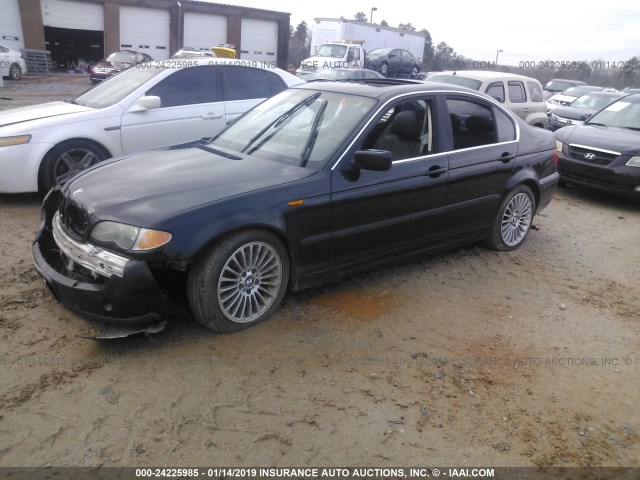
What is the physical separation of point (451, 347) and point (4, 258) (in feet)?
12.6

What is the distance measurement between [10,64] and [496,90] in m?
19.5

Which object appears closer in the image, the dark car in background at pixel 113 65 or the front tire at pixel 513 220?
the front tire at pixel 513 220

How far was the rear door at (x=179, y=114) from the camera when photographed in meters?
6.25

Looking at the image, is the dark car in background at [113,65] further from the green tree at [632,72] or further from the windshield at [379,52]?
the green tree at [632,72]

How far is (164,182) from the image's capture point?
3.64 meters

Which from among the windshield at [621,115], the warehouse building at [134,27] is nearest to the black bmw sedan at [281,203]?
the windshield at [621,115]

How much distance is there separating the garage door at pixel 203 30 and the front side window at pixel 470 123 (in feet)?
101

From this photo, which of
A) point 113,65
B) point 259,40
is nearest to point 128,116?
point 113,65

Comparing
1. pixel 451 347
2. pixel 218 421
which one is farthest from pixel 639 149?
pixel 218 421

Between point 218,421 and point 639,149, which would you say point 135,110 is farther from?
point 639,149

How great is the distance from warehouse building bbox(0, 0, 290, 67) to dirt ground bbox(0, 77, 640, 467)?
94.0 ft

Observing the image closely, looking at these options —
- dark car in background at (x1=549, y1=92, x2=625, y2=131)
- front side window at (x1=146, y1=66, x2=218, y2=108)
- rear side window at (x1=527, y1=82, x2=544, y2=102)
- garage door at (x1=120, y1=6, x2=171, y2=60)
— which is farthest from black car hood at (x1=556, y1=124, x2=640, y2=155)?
garage door at (x1=120, y1=6, x2=171, y2=60)

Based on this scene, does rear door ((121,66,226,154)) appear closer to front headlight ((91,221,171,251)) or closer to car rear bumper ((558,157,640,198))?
front headlight ((91,221,171,251))

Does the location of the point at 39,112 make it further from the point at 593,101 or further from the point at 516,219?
the point at 593,101
